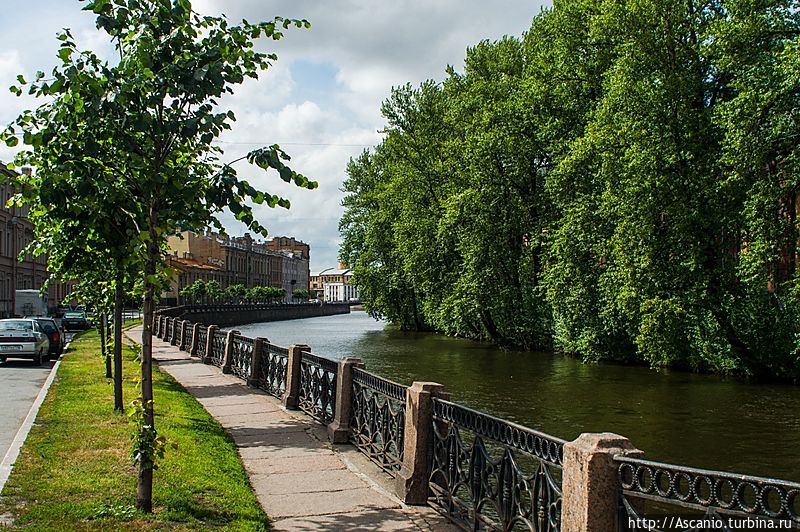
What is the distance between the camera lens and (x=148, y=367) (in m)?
6.69

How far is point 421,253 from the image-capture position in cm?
3975

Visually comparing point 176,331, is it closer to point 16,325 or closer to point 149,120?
point 16,325

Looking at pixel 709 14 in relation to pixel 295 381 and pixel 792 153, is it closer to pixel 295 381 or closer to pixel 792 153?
pixel 792 153

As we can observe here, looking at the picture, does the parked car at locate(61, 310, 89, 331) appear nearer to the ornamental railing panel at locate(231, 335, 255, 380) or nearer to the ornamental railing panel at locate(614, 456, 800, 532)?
the ornamental railing panel at locate(231, 335, 255, 380)

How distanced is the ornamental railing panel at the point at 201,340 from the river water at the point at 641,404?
601 cm

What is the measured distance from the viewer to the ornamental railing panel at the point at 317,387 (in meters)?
10.9

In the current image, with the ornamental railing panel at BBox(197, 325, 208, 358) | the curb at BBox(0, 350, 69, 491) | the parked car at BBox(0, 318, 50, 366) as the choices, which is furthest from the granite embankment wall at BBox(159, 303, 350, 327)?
the curb at BBox(0, 350, 69, 491)

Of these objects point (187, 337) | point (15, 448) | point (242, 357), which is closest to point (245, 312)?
point (187, 337)

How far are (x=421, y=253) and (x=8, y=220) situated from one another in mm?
37700

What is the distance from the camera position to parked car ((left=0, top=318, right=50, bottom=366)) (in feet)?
72.9

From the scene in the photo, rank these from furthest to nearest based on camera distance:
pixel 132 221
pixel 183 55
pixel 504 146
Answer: pixel 504 146
pixel 132 221
pixel 183 55

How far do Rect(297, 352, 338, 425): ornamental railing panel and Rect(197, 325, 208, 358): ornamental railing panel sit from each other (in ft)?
38.3

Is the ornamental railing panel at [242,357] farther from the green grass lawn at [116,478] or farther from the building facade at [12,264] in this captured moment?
the building facade at [12,264]

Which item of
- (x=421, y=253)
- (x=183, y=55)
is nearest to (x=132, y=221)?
(x=183, y=55)
